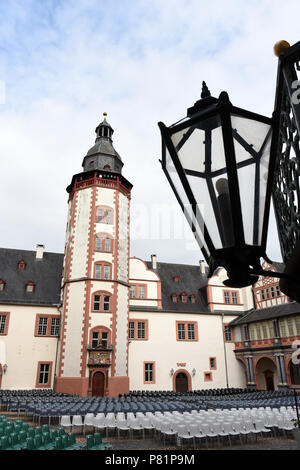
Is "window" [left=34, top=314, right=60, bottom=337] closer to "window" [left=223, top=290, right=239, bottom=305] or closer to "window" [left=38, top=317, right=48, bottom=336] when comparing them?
"window" [left=38, top=317, right=48, bottom=336]

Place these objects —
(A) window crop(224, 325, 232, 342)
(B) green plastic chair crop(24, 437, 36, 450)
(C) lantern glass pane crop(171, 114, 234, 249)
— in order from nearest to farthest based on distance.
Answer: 1. (C) lantern glass pane crop(171, 114, 234, 249)
2. (B) green plastic chair crop(24, 437, 36, 450)
3. (A) window crop(224, 325, 232, 342)

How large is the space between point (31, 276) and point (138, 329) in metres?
11.7

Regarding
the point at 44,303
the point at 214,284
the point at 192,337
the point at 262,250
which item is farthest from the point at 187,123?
the point at 214,284

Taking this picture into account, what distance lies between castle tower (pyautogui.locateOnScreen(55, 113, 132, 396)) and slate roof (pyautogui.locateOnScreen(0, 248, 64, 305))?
2773mm

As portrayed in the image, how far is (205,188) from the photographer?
7.48ft

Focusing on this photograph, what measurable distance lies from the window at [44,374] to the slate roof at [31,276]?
5246mm

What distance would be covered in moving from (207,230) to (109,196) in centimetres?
2834

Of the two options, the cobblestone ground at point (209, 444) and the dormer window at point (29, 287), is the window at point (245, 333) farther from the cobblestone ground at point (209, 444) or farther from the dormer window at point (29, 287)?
the dormer window at point (29, 287)

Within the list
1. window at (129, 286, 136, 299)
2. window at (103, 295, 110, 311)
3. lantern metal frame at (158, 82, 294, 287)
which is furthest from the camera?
window at (129, 286, 136, 299)

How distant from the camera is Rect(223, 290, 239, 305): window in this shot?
34688mm

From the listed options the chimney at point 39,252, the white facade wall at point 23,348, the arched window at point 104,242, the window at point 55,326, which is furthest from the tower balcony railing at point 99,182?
the window at point 55,326

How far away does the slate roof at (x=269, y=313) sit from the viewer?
27.0 m

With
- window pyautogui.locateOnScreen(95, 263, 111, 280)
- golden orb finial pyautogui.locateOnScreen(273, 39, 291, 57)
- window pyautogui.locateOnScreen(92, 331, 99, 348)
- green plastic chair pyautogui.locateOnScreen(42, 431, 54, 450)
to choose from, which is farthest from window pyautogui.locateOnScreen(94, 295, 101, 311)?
golden orb finial pyautogui.locateOnScreen(273, 39, 291, 57)

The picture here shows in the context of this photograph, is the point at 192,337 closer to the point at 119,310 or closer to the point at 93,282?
the point at 119,310
